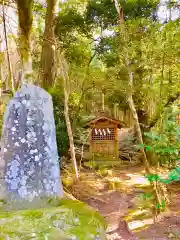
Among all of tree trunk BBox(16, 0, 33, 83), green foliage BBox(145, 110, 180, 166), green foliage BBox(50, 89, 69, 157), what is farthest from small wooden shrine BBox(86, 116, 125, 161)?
tree trunk BBox(16, 0, 33, 83)

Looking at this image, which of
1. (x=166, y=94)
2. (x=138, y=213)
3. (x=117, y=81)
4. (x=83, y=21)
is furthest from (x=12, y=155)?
(x=83, y=21)

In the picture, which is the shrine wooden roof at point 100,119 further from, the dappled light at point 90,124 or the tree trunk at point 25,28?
the tree trunk at point 25,28

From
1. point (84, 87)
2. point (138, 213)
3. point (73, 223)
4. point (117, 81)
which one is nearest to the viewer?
point (73, 223)

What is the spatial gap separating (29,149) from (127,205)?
443 cm

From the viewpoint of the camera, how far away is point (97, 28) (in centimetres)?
1025

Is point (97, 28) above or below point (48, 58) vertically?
above

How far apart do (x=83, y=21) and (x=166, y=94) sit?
388 centimetres

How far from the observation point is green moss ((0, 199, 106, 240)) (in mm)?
2475

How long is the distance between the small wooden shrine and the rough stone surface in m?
7.79

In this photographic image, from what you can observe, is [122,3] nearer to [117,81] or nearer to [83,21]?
[83,21]

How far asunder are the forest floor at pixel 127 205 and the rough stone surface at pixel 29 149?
97.4 inches

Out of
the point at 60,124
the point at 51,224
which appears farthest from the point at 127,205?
the point at 51,224

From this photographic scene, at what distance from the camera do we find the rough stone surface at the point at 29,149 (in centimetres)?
299

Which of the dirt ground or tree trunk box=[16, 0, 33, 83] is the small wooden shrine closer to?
the dirt ground
